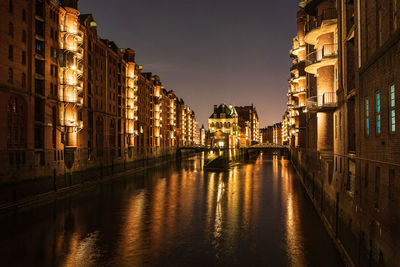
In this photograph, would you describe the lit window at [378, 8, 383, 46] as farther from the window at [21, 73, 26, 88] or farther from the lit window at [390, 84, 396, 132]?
the window at [21, 73, 26, 88]

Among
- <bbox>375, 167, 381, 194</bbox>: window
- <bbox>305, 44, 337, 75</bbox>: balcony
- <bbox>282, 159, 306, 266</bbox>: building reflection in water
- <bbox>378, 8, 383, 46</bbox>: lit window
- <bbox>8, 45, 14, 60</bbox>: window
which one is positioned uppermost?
<bbox>8, 45, 14, 60</bbox>: window

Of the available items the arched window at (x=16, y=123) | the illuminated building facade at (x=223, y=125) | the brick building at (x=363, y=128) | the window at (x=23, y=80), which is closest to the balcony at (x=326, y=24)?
the brick building at (x=363, y=128)

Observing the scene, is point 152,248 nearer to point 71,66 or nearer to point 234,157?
point 71,66

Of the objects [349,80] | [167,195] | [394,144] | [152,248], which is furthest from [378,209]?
[167,195]

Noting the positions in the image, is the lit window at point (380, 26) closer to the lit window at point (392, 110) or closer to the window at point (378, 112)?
the window at point (378, 112)

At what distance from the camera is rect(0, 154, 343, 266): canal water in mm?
17938

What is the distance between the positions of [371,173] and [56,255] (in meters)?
17.6

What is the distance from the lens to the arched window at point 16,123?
1312 inches

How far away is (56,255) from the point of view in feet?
60.1

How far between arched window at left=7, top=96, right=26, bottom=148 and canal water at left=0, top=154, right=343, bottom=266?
8.20 metres

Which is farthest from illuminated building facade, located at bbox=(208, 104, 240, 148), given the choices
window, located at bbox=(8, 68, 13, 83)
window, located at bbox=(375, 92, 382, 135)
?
window, located at bbox=(375, 92, 382, 135)

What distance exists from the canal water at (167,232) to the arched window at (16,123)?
8.20 meters

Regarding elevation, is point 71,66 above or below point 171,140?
above

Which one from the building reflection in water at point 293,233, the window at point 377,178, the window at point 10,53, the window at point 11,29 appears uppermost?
the window at point 11,29
